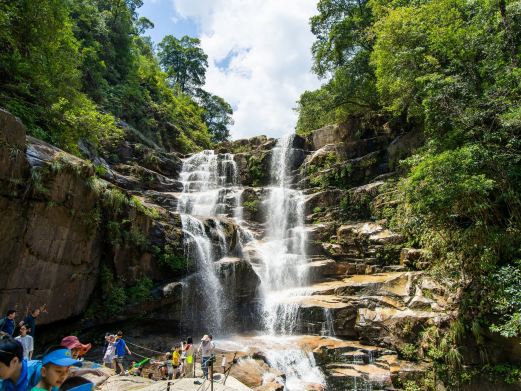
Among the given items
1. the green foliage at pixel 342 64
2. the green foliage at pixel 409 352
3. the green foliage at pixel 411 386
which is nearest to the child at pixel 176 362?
the green foliage at pixel 411 386

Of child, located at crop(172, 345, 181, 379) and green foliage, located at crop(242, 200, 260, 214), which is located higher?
green foliage, located at crop(242, 200, 260, 214)

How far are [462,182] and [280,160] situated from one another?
17408 mm

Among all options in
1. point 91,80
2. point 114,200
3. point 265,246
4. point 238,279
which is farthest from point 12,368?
point 91,80

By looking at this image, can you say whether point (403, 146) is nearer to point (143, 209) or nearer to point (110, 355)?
point (143, 209)

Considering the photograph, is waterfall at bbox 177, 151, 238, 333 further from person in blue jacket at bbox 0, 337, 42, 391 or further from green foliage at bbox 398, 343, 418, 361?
person in blue jacket at bbox 0, 337, 42, 391

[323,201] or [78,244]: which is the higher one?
[323,201]

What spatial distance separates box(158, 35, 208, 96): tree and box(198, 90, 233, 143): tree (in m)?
2.54

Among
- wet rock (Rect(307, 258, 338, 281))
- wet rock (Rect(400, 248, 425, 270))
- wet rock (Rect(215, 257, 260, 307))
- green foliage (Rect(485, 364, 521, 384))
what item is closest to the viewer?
green foliage (Rect(485, 364, 521, 384))

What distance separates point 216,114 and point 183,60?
9.10 metres

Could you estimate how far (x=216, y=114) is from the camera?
55.1 metres

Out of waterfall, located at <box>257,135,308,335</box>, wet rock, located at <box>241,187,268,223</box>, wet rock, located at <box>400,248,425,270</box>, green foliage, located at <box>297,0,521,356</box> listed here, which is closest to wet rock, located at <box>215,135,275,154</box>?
waterfall, located at <box>257,135,308,335</box>

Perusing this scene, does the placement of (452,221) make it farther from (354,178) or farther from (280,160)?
(280,160)

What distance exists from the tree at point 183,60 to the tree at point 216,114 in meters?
2.54

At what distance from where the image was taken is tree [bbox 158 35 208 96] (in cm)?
5241
